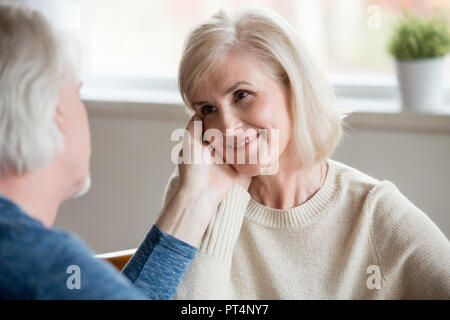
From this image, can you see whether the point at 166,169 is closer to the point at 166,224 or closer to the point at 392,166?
the point at 392,166

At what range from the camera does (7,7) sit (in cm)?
109

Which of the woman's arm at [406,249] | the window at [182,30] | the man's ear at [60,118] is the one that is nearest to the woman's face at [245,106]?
the woman's arm at [406,249]

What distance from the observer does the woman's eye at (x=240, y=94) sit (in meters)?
1.58

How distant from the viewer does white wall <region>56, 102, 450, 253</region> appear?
7.85 ft

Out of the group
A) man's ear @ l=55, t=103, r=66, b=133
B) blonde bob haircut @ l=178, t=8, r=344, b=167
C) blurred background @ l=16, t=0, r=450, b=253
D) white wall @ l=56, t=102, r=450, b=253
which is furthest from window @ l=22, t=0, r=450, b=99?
man's ear @ l=55, t=103, r=66, b=133

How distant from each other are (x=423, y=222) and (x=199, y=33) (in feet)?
2.37

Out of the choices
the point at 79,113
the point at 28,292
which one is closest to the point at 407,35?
the point at 79,113

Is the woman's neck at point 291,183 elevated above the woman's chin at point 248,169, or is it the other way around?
the woman's chin at point 248,169

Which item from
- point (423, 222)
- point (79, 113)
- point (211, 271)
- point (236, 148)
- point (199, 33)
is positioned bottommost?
point (211, 271)

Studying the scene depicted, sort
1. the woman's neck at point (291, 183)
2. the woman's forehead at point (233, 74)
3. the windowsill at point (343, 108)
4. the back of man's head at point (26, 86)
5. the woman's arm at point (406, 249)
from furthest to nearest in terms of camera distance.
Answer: the windowsill at point (343, 108) → the woman's neck at point (291, 183) → the woman's forehead at point (233, 74) → the woman's arm at point (406, 249) → the back of man's head at point (26, 86)

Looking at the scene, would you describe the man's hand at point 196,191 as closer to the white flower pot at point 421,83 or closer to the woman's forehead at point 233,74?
the woman's forehead at point 233,74

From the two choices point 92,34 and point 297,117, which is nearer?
point 297,117

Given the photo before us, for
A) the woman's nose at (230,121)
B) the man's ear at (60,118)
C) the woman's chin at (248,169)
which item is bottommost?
the woman's chin at (248,169)

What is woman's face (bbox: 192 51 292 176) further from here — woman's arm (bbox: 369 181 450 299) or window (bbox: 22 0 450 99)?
window (bbox: 22 0 450 99)
